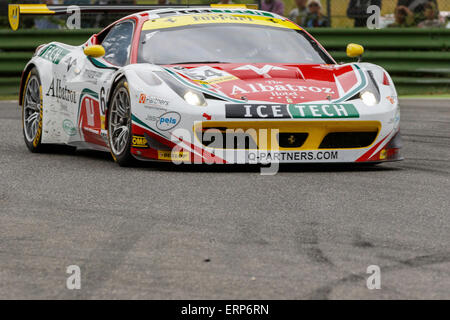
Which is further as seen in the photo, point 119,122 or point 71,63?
point 71,63

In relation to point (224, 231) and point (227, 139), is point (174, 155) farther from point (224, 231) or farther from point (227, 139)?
point (224, 231)

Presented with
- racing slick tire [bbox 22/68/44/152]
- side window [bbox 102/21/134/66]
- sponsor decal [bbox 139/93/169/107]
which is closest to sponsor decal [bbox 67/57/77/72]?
side window [bbox 102/21/134/66]

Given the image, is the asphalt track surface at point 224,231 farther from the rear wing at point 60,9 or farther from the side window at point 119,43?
the rear wing at point 60,9

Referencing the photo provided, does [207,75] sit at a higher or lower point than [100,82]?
higher

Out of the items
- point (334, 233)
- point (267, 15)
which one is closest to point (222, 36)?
point (267, 15)

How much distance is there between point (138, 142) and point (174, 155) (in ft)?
0.92

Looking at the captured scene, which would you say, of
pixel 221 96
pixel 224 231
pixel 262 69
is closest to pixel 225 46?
pixel 262 69

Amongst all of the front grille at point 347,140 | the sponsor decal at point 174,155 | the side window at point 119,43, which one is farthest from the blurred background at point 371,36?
the sponsor decal at point 174,155

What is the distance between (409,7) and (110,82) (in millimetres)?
8725

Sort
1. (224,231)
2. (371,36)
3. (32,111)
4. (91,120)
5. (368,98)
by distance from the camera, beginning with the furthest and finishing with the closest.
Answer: (371,36) < (32,111) < (91,120) < (368,98) < (224,231)

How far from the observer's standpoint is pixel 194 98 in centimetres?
682

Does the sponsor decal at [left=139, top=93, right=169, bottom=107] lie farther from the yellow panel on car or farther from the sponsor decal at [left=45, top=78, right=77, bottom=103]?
the sponsor decal at [left=45, top=78, right=77, bottom=103]

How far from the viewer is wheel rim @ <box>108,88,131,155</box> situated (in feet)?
23.5

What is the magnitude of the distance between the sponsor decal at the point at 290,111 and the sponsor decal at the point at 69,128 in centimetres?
207
